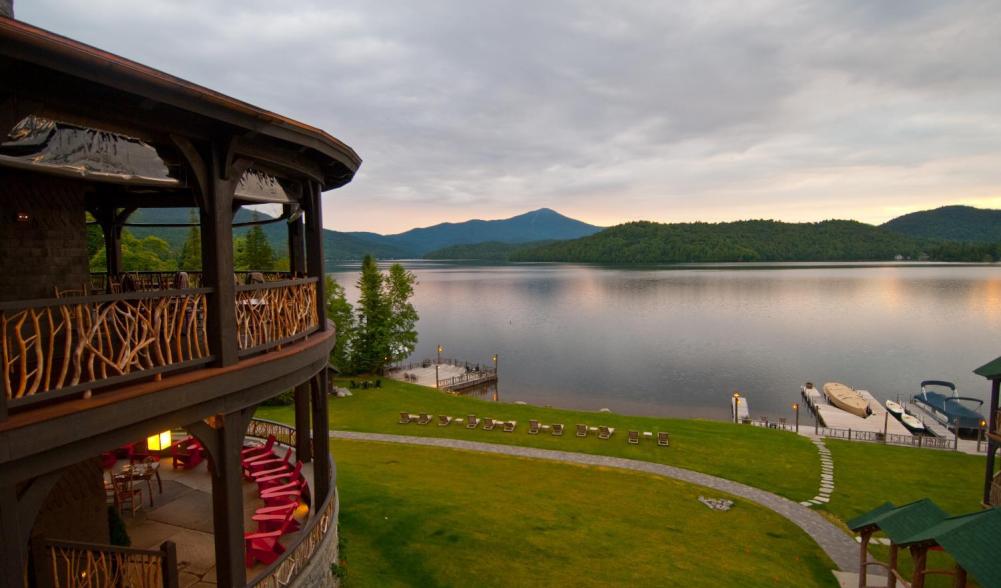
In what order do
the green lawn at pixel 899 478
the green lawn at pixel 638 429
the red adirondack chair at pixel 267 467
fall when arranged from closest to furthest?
the red adirondack chair at pixel 267 467, the green lawn at pixel 899 478, the green lawn at pixel 638 429

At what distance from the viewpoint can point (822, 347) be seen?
206 feet

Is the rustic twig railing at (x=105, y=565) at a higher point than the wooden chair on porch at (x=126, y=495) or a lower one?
Result: higher

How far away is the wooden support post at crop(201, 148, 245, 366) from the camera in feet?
20.2

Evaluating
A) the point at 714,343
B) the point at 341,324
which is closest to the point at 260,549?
the point at 341,324

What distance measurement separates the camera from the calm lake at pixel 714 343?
46.8 meters

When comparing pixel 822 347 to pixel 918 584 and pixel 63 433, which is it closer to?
pixel 918 584

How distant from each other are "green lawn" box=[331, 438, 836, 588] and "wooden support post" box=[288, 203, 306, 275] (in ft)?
20.3

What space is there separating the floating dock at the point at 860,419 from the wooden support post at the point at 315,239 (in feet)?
118

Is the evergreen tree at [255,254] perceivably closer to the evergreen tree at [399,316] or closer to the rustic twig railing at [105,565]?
the evergreen tree at [399,316]

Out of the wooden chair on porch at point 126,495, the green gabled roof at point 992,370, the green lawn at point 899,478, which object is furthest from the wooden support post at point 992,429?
the wooden chair on porch at point 126,495

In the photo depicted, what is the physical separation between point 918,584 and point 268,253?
5465cm

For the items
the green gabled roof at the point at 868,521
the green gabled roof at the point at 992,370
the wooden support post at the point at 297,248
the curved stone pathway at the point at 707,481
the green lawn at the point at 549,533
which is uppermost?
the wooden support post at the point at 297,248

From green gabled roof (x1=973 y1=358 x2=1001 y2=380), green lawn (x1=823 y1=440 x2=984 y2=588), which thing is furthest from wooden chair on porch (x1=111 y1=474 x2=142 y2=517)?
green gabled roof (x1=973 y1=358 x2=1001 y2=380)

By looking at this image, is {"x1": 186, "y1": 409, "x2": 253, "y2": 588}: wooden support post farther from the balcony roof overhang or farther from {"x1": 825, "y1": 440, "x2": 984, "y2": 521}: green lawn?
{"x1": 825, "y1": 440, "x2": 984, "y2": 521}: green lawn
